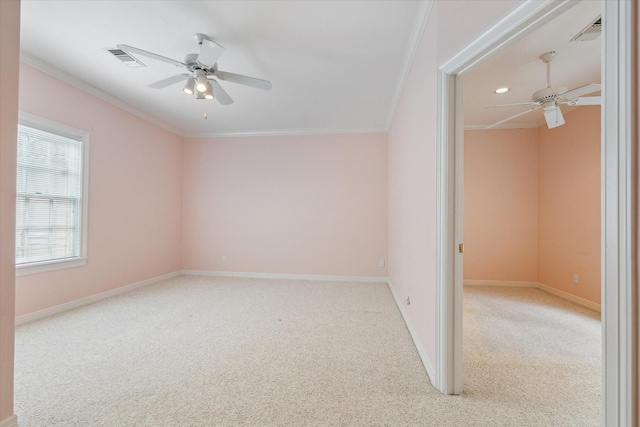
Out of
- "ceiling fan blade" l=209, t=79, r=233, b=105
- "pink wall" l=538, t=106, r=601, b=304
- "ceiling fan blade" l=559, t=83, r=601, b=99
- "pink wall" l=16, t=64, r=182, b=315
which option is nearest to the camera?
"ceiling fan blade" l=559, t=83, r=601, b=99

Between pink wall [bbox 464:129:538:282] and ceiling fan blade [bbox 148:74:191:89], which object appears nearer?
ceiling fan blade [bbox 148:74:191:89]

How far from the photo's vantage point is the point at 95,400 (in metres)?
1.60

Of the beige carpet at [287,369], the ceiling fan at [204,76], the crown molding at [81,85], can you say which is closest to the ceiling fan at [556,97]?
the beige carpet at [287,369]

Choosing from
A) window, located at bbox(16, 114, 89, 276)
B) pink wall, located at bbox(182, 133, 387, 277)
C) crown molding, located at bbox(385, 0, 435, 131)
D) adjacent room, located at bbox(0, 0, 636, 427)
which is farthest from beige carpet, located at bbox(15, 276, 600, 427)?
crown molding, located at bbox(385, 0, 435, 131)

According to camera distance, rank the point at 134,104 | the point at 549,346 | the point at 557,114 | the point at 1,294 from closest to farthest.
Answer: the point at 1,294 → the point at 549,346 → the point at 557,114 → the point at 134,104

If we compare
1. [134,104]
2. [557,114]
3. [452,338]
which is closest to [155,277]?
[134,104]

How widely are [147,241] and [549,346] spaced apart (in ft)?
17.2

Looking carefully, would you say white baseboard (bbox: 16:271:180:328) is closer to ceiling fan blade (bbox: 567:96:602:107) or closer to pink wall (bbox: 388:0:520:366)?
pink wall (bbox: 388:0:520:366)

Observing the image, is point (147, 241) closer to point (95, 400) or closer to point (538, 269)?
point (95, 400)

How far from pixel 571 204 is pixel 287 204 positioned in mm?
4327

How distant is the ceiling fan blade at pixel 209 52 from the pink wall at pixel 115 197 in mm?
2031

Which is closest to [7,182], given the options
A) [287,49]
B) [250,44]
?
[250,44]

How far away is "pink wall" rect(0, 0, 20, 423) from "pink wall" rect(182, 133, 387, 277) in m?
3.56

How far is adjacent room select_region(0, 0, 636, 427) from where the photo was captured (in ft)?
5.35
